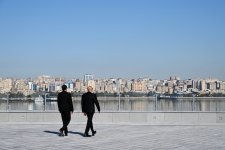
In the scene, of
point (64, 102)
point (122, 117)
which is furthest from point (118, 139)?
point (122, 117)

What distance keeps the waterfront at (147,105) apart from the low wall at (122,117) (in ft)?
2.05

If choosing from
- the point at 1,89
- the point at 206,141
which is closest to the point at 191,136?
the point at 206,141

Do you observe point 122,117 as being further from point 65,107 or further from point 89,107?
point 65,107

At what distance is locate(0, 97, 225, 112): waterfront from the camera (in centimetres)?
1898

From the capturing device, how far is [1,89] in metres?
20.9

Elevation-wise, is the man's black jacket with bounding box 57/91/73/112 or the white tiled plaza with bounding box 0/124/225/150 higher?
the man's black jacket with bounding box 57/91/73/112

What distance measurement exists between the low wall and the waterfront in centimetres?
62

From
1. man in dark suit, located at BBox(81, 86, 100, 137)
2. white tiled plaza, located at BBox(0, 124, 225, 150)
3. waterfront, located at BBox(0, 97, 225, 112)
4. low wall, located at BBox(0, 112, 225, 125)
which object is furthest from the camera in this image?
waterfront, located at BBox(0, 97, 225, 112)

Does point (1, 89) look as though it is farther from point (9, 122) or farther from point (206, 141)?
point (206, 141)

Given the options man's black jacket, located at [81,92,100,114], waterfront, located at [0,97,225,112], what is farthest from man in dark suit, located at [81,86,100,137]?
waterfront, located at [0,97,225,112]

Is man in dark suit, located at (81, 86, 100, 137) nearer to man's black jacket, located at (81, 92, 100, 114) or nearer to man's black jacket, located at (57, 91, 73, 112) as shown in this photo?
man's black jacket, located at (81, 92, 100, 114)

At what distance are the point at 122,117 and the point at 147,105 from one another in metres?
2.27

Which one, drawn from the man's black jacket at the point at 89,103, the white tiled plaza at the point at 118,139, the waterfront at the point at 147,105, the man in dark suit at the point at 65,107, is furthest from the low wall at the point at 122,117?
the man's black jacket at the point at 89,103

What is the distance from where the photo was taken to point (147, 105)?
19.9 m
